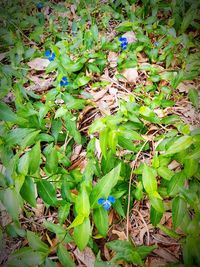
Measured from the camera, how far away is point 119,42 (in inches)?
109

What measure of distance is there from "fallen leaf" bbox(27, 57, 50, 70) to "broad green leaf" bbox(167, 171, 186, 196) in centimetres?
182

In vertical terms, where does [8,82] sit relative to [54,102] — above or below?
above

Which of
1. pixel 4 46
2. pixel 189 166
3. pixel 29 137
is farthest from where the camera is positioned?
pixel 4 46

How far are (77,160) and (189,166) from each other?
0.86 m

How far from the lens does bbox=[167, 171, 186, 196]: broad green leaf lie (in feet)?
5.06

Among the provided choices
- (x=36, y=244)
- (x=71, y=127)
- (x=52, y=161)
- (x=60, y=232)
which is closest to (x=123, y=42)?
(x=71, y=127)

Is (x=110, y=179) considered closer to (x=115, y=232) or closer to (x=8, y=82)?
(x=115, y=232)

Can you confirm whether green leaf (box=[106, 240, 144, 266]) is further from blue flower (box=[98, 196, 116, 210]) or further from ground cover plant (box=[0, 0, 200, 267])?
blue flower (box=[98, 196, 116, 210])

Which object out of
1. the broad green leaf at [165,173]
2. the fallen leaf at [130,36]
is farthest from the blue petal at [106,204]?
the fallen leaf at [130,36]

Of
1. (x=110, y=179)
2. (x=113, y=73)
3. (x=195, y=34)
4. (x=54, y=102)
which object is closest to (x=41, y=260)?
(x=110, y=179)

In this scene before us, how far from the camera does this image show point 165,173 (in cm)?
167

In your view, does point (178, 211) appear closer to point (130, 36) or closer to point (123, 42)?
point (123, 42)

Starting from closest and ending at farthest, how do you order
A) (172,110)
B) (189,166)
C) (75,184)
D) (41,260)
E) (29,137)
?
(41,260) < (189,166) < (29,137) < (75,184) < (172,110)

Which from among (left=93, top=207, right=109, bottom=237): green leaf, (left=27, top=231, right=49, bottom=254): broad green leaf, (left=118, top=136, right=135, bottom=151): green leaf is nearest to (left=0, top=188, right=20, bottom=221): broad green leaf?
(left=27, top=231, right=49, bottom=254): broad green leaf
